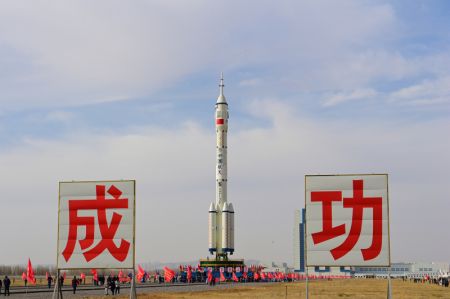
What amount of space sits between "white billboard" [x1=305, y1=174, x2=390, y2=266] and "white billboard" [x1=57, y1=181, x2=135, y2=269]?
Answer: 6.67 m

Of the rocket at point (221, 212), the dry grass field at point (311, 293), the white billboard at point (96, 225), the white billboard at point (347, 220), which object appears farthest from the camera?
the rocket at point (221, 212)

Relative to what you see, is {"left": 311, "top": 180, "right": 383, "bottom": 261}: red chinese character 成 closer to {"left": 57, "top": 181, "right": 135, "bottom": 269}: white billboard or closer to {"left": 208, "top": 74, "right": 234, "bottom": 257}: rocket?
{"left": 57, "top": 181, "right": 135, "bottom": 269}: white billboard

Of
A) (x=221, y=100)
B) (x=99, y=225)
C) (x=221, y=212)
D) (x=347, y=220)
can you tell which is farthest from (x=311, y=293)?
(x=221, y=100)

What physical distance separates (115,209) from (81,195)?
1437 mm

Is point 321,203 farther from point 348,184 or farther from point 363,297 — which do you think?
point 363,297

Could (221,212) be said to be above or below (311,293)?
above

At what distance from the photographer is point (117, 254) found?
24.8 metres

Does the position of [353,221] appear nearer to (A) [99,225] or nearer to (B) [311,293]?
(A) [99,225]

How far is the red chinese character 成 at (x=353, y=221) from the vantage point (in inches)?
938

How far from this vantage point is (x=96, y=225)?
25.0 meters

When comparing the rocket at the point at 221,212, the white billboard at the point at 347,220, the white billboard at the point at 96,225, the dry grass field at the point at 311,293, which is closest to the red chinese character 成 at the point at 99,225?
the white billboard at the point at 96,225

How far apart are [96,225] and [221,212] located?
10345 centimetres

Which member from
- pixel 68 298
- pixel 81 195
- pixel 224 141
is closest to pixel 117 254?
pixel 81 195

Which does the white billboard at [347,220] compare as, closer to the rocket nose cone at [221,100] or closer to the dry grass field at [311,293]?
the dry grass field at [311,293]
